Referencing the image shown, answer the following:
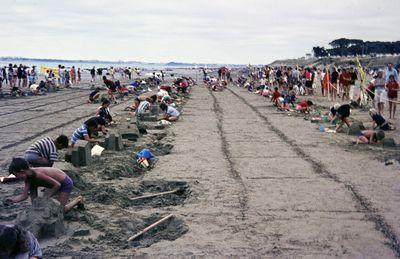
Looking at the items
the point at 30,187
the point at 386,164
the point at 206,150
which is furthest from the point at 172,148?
the point at 30,187

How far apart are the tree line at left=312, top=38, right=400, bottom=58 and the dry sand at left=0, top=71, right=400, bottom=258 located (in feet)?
258

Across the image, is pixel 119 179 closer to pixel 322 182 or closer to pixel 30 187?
pixel 30 187

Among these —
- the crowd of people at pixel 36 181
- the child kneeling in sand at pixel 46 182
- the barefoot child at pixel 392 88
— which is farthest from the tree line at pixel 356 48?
the child kneeling in sand at pixel 46 182

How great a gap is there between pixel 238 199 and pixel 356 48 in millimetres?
91197

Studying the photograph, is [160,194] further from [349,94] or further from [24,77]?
[24,77]

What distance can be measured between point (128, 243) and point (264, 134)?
1038 centimetres

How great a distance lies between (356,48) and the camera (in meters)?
92.9

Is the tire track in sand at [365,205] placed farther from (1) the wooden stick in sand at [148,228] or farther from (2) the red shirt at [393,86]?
(2) the red shirt at [393,86]

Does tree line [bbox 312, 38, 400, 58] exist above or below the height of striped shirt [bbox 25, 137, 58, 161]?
above

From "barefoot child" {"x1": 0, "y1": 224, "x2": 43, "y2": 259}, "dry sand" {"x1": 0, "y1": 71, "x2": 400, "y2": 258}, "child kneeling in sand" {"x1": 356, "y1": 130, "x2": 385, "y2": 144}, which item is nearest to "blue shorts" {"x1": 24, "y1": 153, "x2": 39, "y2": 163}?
"dry sand" {"x1": 0, "y1": 71, "x2": 400, "y2": 258}

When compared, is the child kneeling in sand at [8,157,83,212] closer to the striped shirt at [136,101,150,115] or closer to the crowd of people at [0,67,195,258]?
the crowd of people at [0,67,195,258]

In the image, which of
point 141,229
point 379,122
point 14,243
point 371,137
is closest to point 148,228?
point 141,229

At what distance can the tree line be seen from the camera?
86.4 metres

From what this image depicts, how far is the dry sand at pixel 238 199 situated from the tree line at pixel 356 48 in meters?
78.6
